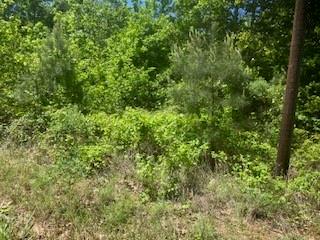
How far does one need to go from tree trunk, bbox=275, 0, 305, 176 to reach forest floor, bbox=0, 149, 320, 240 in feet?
5.37

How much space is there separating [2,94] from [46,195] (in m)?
6.23

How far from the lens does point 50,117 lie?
11.6 metres

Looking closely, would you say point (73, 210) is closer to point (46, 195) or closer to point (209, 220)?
point (46, 195)

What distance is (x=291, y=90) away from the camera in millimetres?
9773

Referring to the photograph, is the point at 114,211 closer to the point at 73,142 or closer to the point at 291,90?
the point at 73,142

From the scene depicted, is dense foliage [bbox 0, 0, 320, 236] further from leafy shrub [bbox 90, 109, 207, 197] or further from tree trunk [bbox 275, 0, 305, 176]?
tree trunk [bbox 275, 0, 305, 176]

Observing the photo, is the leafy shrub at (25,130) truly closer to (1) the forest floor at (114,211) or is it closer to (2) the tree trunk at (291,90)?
(1) the forest floor at (114,211)

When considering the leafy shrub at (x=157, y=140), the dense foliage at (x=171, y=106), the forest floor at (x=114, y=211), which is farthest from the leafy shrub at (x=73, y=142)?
the forest floor at (x=114, y=211)

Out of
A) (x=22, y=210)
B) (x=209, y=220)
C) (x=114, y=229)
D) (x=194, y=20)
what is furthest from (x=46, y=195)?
(x=194, y=20)

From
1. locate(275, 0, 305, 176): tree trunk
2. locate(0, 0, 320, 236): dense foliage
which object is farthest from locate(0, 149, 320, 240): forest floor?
locate(275, 0, 305, 176): tree trunk

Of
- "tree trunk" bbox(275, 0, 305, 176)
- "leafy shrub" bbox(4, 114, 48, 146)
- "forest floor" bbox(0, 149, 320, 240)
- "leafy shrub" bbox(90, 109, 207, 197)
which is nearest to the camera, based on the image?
"forest floor" bbox(0, 149, 320, 240)

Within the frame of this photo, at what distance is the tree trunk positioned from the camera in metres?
9.51

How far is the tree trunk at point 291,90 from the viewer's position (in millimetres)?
9508

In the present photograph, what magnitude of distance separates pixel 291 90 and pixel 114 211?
15.6 ft
